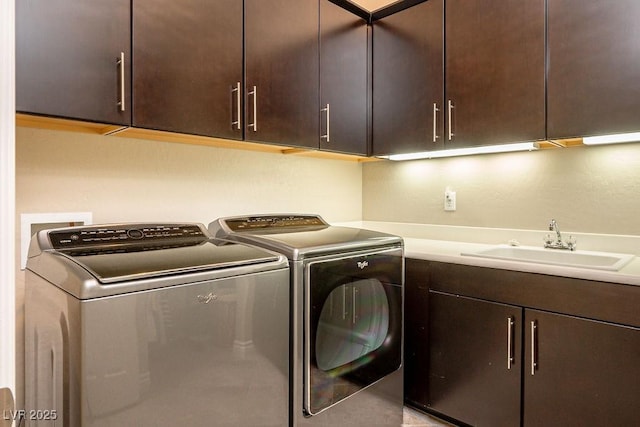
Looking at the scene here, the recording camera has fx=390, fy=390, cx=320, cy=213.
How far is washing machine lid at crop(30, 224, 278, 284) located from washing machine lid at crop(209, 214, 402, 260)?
122 millimetres

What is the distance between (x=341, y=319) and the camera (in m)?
1.60

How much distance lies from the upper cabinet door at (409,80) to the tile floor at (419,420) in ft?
4.64

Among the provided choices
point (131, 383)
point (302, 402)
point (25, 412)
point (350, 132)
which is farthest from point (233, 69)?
point (25, 412)

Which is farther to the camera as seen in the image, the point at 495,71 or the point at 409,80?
the point at 409,80

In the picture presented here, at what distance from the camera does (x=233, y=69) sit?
5.60 feet

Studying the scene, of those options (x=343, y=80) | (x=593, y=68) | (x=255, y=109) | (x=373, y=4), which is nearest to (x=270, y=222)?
(x=255, y=109)

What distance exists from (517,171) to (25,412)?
2.48m

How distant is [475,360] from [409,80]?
1.50 meters

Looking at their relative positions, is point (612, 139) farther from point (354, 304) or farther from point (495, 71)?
point (354, 304)

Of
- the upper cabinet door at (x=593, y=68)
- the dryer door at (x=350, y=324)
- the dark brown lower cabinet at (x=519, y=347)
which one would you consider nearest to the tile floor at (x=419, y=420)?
the dark brown lower cabinet at (x=519, y=347)

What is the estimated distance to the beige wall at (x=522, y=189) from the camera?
1867 mm

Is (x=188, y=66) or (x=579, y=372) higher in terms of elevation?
(x=188, y=66)

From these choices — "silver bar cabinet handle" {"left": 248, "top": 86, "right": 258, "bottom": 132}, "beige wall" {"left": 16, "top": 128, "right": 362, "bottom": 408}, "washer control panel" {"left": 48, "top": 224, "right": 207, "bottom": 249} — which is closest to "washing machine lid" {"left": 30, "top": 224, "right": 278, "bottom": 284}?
"washer control panel" {"left": 48, "top": 224, "right": 207, "bottom": 249}

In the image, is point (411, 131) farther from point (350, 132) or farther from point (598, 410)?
point (598, 410)
